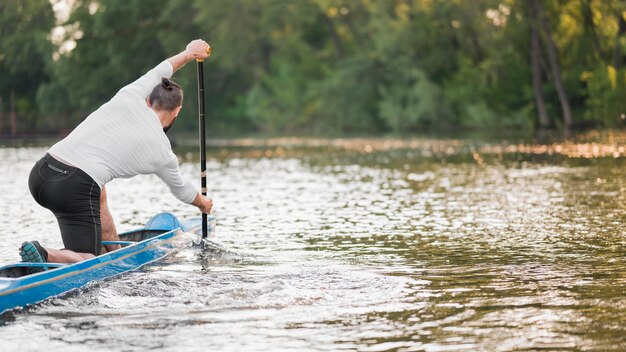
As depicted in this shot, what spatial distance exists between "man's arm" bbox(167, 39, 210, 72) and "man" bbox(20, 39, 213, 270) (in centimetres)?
62

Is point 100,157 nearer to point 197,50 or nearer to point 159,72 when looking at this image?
A: point 159,72

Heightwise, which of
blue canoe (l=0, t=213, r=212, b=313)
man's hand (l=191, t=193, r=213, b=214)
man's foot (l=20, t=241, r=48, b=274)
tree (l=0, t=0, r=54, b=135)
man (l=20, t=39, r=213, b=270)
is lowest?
blue canoe (l=0, t=213, r=212, b=313)

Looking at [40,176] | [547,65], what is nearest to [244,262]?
[40,176]

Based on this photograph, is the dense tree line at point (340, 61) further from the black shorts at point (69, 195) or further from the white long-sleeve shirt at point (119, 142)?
the black shorts at point (69, 195)

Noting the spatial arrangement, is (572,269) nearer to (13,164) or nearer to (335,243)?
(335,243)

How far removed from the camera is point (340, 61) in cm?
8531

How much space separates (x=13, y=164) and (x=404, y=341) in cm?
3155

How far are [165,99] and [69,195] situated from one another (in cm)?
134

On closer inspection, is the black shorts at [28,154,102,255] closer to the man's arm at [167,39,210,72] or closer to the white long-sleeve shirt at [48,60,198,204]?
the white long-sleeve shirt at [48,60,198,204]

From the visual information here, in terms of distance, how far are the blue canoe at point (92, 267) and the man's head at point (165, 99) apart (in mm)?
1591

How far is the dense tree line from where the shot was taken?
63125 mm

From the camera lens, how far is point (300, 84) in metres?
93.9

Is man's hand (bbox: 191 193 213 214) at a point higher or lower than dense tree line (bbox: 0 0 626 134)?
lower

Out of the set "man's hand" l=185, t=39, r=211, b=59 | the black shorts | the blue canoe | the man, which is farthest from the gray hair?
the blue canoe
